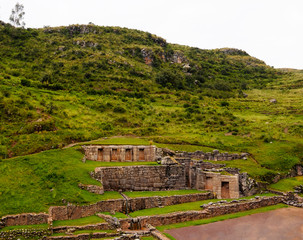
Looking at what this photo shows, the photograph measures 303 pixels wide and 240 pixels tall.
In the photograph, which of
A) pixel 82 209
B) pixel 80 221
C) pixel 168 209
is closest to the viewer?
pixel 80 221

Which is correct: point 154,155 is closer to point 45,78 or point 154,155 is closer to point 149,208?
point 149,208

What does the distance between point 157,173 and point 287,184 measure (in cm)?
1248

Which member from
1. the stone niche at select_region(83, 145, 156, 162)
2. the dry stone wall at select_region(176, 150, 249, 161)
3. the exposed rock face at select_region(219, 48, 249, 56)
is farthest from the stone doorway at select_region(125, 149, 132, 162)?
the exposed rock face at select_region(219, 48, 249, 56)

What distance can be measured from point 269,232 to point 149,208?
825 cm

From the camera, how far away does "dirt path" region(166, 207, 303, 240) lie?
655 inches

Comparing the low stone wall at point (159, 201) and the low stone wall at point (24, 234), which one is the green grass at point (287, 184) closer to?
the low stone wall at point (159, 201)

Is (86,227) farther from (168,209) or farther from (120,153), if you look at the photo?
(120,153)

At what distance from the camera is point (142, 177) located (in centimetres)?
2445

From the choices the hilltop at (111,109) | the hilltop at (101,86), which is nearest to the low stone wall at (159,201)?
the hilltop at (111,109)

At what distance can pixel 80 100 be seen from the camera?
47156 mm

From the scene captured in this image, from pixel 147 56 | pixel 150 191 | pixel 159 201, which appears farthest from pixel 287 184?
pixel 147 56

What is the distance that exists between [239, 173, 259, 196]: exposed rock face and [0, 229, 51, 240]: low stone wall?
55.0ft

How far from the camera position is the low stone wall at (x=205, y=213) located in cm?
1805

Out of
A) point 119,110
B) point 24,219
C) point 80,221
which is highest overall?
point 119,110
